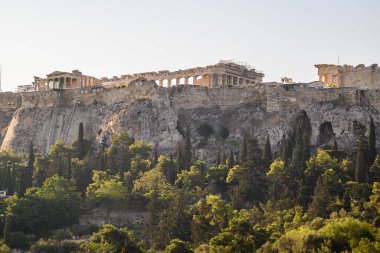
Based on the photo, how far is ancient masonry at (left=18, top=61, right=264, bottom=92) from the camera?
87000 millimetres

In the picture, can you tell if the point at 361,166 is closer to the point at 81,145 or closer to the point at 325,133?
the point at 325,133

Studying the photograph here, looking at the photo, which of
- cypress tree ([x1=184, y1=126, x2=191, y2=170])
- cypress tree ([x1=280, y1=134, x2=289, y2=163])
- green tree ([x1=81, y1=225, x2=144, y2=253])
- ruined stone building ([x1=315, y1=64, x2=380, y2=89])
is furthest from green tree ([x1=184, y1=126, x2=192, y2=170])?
green tree ([x1=81, y1=225, x2=144, y2=253])

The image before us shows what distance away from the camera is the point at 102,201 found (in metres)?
68.6

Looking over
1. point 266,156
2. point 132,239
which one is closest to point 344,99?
point 266,156

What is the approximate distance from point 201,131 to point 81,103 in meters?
14.2

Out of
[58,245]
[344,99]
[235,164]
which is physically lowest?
[58,245]

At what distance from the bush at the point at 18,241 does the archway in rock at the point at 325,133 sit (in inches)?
995

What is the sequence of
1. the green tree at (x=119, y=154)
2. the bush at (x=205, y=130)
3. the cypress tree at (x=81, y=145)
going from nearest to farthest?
the green tree at (x=119, y=154) < the cypress tree at (x=81, y=145) < the bush at (x=205, y=130)

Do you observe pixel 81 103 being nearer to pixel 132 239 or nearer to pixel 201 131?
pixel 201 131

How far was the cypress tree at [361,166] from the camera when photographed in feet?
203

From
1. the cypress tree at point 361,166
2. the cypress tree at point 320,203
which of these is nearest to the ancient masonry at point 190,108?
the cypress tree at point 361,166

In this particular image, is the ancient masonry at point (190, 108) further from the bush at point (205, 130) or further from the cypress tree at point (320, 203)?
the cypress tree at point (320, 203)

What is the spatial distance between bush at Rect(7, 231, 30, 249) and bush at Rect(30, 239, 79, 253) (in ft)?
4.84

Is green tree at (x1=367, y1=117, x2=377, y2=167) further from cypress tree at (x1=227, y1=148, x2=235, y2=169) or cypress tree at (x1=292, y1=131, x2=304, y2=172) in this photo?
cypress tree at (x1=227, y1=148, x2=235, y2=169)
